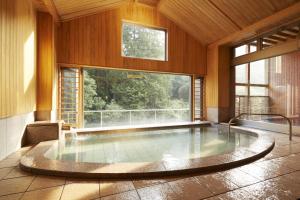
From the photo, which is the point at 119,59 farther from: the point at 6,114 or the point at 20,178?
the point at 20,178

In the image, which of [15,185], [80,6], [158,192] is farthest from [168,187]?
[80,6]

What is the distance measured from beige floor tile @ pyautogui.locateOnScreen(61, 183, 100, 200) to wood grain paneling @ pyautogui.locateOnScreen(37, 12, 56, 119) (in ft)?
10.6

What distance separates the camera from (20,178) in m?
1.99

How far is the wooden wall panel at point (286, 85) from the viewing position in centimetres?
481

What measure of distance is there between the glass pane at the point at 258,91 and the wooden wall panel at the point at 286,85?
0.19 metres

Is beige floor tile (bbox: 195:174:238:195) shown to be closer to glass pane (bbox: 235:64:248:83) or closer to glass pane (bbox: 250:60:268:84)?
glass pane (bbox: 250:60:268:84)

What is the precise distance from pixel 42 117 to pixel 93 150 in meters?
1.70

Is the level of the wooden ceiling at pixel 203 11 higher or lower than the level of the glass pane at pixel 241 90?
higher

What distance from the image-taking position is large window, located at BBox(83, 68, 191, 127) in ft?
25.1

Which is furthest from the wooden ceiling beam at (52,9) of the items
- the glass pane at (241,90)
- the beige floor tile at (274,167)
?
the glass pane at (241,90)

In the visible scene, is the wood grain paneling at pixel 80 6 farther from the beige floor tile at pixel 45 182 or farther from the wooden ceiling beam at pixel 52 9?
the beige floor tile at pixel 45 182

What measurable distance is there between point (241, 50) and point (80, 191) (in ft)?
21.8

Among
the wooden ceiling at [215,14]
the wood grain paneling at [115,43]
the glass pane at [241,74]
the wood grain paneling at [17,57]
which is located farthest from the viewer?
the glass pane at [241,74]

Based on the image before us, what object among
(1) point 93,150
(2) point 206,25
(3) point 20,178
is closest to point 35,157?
(3) point 20,178
